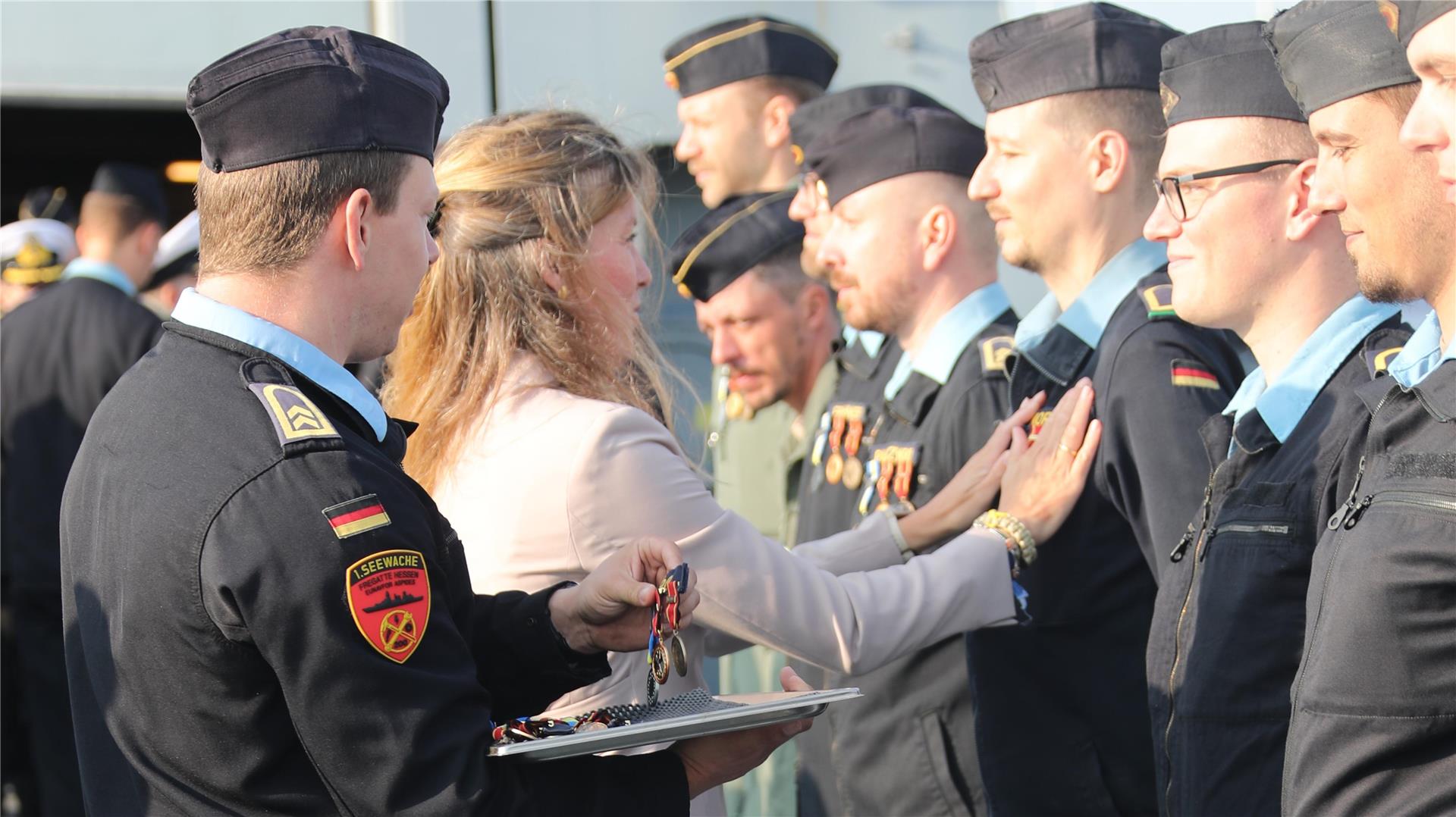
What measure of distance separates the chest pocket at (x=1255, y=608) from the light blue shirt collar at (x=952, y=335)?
1460 mm

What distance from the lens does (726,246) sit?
190 inches

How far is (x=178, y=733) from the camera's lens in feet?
5.43

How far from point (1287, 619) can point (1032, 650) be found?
3.25 ft

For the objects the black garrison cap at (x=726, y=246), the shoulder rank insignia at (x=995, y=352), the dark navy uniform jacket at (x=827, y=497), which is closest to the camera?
the shoulder rank insignia at (x=995, y=352)

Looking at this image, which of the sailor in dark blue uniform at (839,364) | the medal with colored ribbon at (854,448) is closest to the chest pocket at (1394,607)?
the sailor in dark blue uniform at (839,364)

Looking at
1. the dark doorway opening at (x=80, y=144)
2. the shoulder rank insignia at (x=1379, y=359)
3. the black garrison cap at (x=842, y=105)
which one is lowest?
the shoulder rank insignia at (x=1379, y=359)

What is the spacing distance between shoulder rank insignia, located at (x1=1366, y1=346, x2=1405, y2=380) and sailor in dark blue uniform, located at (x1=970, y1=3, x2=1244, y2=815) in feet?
1.59

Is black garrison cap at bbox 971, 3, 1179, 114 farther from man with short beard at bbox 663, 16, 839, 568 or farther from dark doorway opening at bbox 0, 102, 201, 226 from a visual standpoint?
dark doorway opening at bbox 0, 102, 201, 226

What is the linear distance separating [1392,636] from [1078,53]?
200 cm

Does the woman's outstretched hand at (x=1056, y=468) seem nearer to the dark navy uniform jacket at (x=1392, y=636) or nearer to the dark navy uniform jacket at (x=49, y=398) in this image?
the dark navy uniform jacket at (x=1392, y=636)

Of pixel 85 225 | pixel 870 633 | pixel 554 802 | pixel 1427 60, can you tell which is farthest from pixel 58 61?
pixel 1427 60

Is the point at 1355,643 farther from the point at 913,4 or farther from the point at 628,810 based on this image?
the point at 913,4

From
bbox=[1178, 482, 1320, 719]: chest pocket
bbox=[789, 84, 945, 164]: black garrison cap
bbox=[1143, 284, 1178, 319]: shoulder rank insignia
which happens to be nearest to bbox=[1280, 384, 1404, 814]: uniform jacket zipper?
bbox=[1178, 482, 1320, 719]: chest pocket

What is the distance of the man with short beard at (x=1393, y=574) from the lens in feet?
5.16
